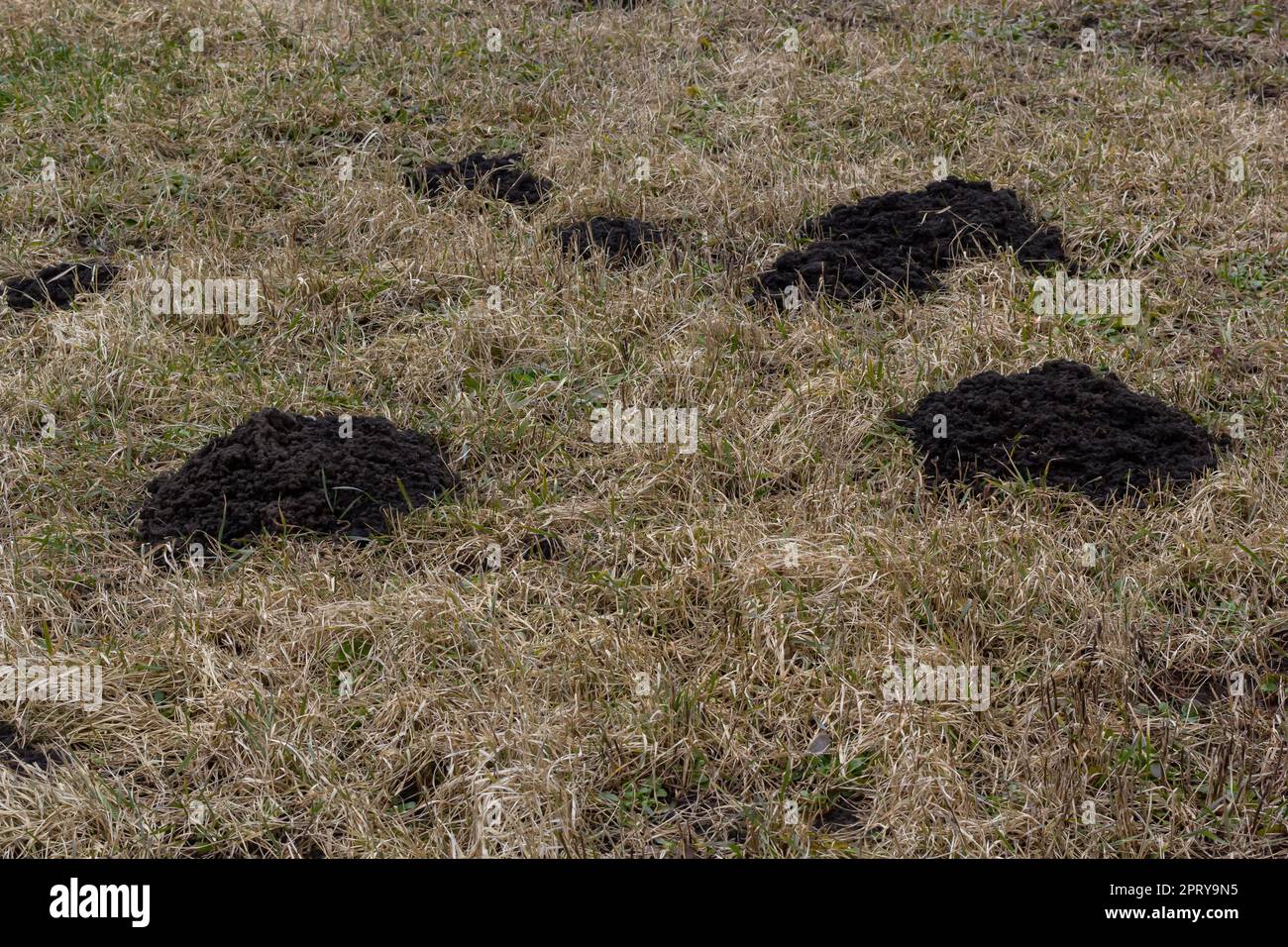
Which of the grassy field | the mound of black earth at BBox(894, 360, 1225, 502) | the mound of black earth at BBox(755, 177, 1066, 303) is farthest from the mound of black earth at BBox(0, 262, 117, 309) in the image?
the mound of black earth at BBox(894, 360, 1225, 502)

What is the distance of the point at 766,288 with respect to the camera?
211 inches

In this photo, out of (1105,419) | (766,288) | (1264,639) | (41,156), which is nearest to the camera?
(1264,639)

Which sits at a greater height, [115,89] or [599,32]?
[599,32]

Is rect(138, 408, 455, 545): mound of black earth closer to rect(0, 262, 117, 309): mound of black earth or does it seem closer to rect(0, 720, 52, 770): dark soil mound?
rect(0, 720, 52, 770): dark soil mound

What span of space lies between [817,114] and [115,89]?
4.16m

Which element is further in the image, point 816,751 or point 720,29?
point 720,29

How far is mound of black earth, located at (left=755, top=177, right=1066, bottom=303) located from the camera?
5320 millimetres

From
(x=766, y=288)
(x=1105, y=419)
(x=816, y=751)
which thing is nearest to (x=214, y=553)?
(x=816, y=751)

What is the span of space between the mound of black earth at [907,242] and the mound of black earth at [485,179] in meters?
1.46

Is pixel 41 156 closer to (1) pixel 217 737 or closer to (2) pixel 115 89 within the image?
(2) pixel 115 89

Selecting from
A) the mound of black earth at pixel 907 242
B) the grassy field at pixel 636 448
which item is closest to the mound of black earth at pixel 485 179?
the grassy field at pixel 636 448

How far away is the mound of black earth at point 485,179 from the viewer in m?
6.11

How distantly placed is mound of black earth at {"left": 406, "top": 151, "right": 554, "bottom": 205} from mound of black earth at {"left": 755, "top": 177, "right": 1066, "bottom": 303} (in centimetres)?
146

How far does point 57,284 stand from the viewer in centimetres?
555
